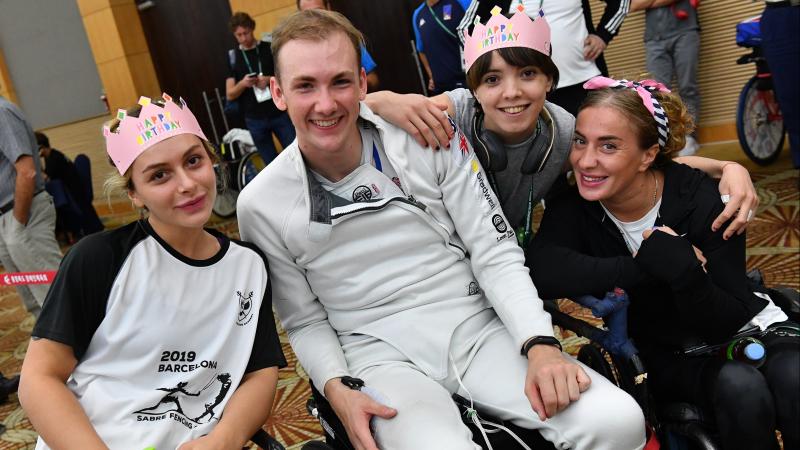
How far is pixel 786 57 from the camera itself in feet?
11.4

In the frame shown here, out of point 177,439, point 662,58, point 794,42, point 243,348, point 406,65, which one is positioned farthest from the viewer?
point 406,65

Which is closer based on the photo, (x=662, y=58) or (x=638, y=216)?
(x=638, y=216)

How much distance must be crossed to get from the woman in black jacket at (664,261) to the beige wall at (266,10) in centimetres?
534

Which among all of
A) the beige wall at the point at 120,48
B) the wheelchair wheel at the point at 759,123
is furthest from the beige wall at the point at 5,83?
the wheelchair wheel at the point at 759,123

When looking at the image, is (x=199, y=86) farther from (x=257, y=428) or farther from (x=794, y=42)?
(x=257, y=428)

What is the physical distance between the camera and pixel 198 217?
4.99 ft

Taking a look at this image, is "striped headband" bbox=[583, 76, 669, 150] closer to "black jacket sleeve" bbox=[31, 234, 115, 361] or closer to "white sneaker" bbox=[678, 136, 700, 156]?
"black jacket sleeve" bbox=[31, 234, 115, 361]

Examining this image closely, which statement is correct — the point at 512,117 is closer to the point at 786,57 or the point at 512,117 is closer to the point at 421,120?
the point at 421,120

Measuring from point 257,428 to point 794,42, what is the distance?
10.9 feet

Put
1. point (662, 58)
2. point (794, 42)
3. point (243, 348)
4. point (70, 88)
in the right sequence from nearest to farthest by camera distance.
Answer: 1. point (243, 348)
2. point (794, 42)
3. point (662, 58)
4. point (70, 88)

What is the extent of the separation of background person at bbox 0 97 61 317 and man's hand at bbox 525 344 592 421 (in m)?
2.93

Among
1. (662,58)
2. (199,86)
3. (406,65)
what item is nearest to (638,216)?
(662,58)

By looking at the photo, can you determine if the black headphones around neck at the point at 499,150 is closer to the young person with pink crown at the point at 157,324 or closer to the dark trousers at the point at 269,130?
the young person with pink crown at the point at 157,324

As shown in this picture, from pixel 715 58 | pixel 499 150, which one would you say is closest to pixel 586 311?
pixel 499 150
